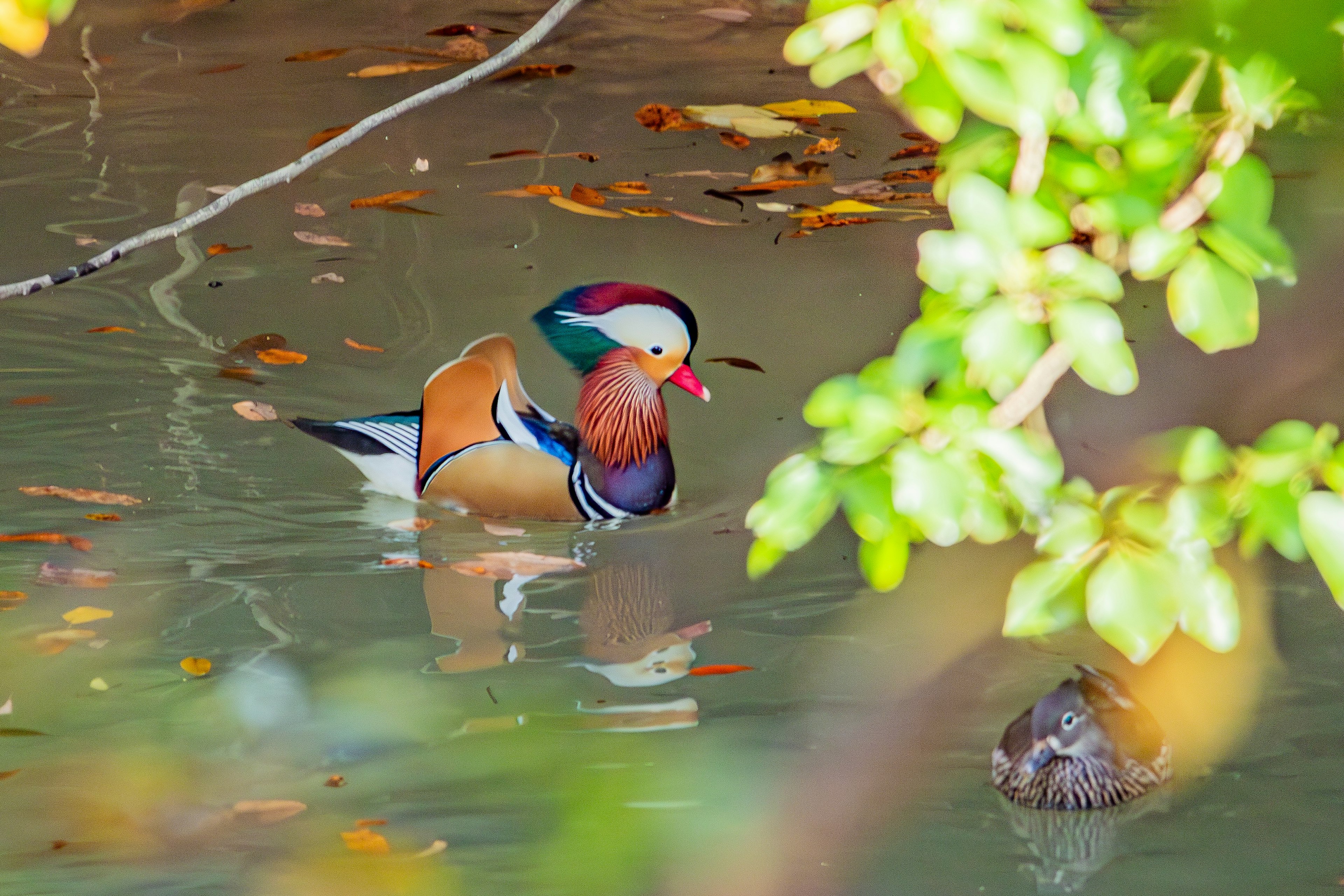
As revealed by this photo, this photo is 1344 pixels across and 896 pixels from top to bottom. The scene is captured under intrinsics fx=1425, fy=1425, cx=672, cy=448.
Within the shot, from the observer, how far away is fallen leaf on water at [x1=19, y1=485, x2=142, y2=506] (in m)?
4.22

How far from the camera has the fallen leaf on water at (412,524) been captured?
4055mm

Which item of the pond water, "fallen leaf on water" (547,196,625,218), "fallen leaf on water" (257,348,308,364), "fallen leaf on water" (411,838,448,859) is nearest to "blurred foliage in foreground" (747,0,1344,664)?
the pond water

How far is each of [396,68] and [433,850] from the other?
230 inches

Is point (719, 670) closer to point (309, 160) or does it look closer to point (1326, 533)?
point (309, 160)

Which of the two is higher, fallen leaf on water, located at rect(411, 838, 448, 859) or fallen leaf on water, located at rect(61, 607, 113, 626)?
fallen leaf on water, located at rect(61, 607, 113, 626)

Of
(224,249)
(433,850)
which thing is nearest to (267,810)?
(433,850)

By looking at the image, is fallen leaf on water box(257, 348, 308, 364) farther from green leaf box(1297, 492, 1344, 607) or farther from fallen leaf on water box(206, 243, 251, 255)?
green leaf box(1297, 492, 1344, 607)

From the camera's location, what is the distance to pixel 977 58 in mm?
1035

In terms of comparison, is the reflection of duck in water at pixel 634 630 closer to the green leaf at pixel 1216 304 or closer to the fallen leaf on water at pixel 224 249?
the green leaf at pixel 1216 304

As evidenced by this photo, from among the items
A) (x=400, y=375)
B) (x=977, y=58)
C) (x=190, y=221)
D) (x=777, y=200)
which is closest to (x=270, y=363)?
(x=400, y=375)

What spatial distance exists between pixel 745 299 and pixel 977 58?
456cm

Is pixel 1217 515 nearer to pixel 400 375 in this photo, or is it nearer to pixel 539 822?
pixel 539 822

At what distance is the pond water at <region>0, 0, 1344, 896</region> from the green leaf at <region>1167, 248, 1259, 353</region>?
1.05 ft

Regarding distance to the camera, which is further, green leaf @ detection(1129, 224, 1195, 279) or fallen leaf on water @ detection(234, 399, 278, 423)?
fallen leaf on water @ detection(234, 399, 278, 423)
